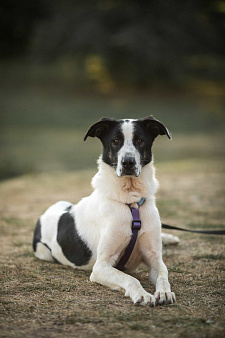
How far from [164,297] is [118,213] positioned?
105cm

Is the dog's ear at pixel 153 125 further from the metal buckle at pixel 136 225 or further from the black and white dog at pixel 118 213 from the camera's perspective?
the metal buckle at pixel 136 225

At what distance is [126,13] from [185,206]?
32.4 meters

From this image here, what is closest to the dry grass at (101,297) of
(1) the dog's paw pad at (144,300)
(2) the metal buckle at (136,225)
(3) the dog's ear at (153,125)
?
(1) the dog's paw pad at (144,300)

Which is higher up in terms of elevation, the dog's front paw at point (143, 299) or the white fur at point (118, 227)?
the white fur at point (118, 227)

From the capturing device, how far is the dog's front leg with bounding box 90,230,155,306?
3328mm

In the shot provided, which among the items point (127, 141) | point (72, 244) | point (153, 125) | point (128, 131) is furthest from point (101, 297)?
point (153, 125)

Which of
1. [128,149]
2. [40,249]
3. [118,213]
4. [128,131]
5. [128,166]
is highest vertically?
[128,131]

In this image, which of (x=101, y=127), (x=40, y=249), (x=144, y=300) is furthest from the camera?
(x=40, y=249)

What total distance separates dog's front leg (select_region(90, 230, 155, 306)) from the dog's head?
76 centimetres

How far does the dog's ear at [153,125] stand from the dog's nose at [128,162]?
56 cm

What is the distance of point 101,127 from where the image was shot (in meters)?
4.34

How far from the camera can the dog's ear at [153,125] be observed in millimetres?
4254

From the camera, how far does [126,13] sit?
37281 millimetres

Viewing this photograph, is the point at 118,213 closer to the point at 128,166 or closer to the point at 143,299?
the point at 128,166
